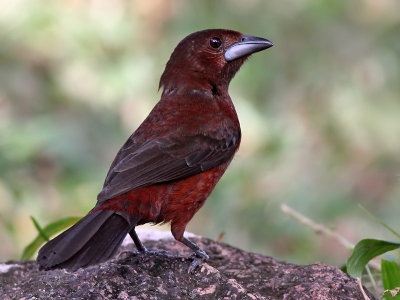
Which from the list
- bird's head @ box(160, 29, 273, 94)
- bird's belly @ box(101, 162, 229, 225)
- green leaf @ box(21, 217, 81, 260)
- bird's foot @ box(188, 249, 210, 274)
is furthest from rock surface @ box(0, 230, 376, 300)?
bird's head @ box(160, 29, 273, 94)

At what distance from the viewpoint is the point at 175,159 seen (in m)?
3.70

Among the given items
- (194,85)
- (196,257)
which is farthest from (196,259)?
(194,85)

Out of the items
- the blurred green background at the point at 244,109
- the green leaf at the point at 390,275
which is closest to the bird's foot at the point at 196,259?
the green leaf at the point at 390,275

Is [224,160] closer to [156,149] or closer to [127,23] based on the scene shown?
[156,149]

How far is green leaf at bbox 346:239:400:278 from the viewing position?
3.32 m

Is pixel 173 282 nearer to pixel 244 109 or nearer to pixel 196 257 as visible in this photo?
pixel 196 257

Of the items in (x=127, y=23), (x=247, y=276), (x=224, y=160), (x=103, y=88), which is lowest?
(x=247, y=276)

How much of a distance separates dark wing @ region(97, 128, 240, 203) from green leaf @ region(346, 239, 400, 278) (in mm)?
826

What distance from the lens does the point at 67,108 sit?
693 centimetres

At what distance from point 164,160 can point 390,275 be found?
1.13m

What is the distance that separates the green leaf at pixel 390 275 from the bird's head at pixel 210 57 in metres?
1.48

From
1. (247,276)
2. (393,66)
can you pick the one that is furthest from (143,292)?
(393,66)

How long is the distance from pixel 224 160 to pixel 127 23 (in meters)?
3.33

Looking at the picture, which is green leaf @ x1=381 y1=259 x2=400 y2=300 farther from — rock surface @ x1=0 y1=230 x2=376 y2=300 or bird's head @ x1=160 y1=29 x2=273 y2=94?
bird's head @ x1=160 y1=29 x2=273 y2=94
